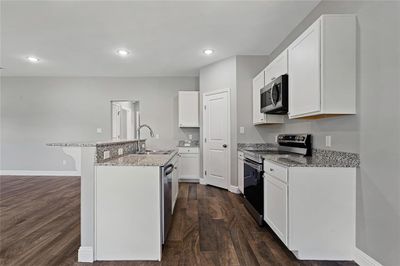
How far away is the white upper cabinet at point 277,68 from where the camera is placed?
2.59 meters

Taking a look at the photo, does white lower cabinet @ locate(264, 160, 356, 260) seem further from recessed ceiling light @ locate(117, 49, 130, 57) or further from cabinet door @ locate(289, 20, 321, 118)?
recessed ceiling light @ locate(117, 49, 130, 57)

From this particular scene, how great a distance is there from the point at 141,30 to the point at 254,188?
2781mm

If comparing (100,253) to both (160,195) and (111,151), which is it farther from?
(111,151)

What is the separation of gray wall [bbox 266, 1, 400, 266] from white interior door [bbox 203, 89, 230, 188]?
2413 mm

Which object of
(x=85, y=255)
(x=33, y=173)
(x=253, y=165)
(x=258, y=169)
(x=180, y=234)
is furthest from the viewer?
(x=33, y=173)

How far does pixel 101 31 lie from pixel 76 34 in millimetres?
451

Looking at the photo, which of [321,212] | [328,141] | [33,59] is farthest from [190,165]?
[33,59]

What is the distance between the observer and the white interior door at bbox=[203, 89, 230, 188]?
4230mm

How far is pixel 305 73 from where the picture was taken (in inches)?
84.0

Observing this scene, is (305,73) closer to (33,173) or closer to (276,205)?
(276,205)

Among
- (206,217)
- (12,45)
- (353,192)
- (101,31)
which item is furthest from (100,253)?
(12,45)

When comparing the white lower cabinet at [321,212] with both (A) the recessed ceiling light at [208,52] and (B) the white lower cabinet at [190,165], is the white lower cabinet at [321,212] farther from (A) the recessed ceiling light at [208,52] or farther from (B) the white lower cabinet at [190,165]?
(B) the white lower cabinet at [190,165]

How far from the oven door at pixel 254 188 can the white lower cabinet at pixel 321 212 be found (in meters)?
0.65

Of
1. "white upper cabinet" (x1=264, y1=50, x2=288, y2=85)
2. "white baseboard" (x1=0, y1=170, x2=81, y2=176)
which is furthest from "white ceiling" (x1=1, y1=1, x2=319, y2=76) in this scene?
"white baseboard" (x1=0, y1=170, x2=81, y2=176)
